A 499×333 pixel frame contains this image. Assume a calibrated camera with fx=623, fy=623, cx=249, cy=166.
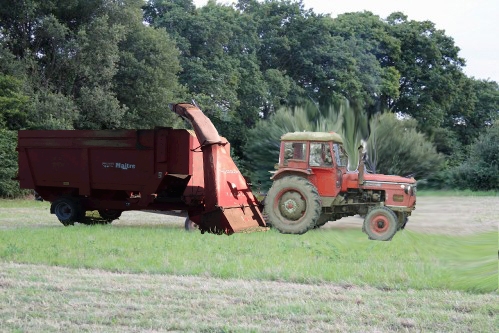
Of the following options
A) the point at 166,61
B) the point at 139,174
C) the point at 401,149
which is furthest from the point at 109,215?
the point at 166,61

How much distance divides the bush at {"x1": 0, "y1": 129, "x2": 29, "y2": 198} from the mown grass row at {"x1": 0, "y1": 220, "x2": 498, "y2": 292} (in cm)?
1144

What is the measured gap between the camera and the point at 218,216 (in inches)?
459

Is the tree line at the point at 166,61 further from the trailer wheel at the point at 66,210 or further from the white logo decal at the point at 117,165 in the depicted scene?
the trailer wheel at the point at 66,210

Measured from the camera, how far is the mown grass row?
1.09 metres

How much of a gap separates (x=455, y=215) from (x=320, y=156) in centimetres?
906

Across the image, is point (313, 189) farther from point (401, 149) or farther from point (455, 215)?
point (455, 215)

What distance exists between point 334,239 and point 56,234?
415 inches

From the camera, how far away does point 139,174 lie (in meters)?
13.8

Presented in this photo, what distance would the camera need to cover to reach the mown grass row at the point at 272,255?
109cm

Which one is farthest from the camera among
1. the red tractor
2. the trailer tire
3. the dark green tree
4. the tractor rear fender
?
the trailer tire

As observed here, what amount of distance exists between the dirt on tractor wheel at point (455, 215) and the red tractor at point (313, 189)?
7436 mm

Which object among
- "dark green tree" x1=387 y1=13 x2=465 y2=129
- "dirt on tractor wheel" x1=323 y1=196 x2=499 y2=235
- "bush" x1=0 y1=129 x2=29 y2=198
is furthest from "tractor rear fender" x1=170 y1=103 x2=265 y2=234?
"bush" x1=0 y1=129 x2=29 y2=198

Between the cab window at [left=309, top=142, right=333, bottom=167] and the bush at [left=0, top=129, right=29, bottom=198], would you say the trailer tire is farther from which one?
the bush at [left=0, top=129, right=29, bottom=198]

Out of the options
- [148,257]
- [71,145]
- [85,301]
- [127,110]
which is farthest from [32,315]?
[127,110]
